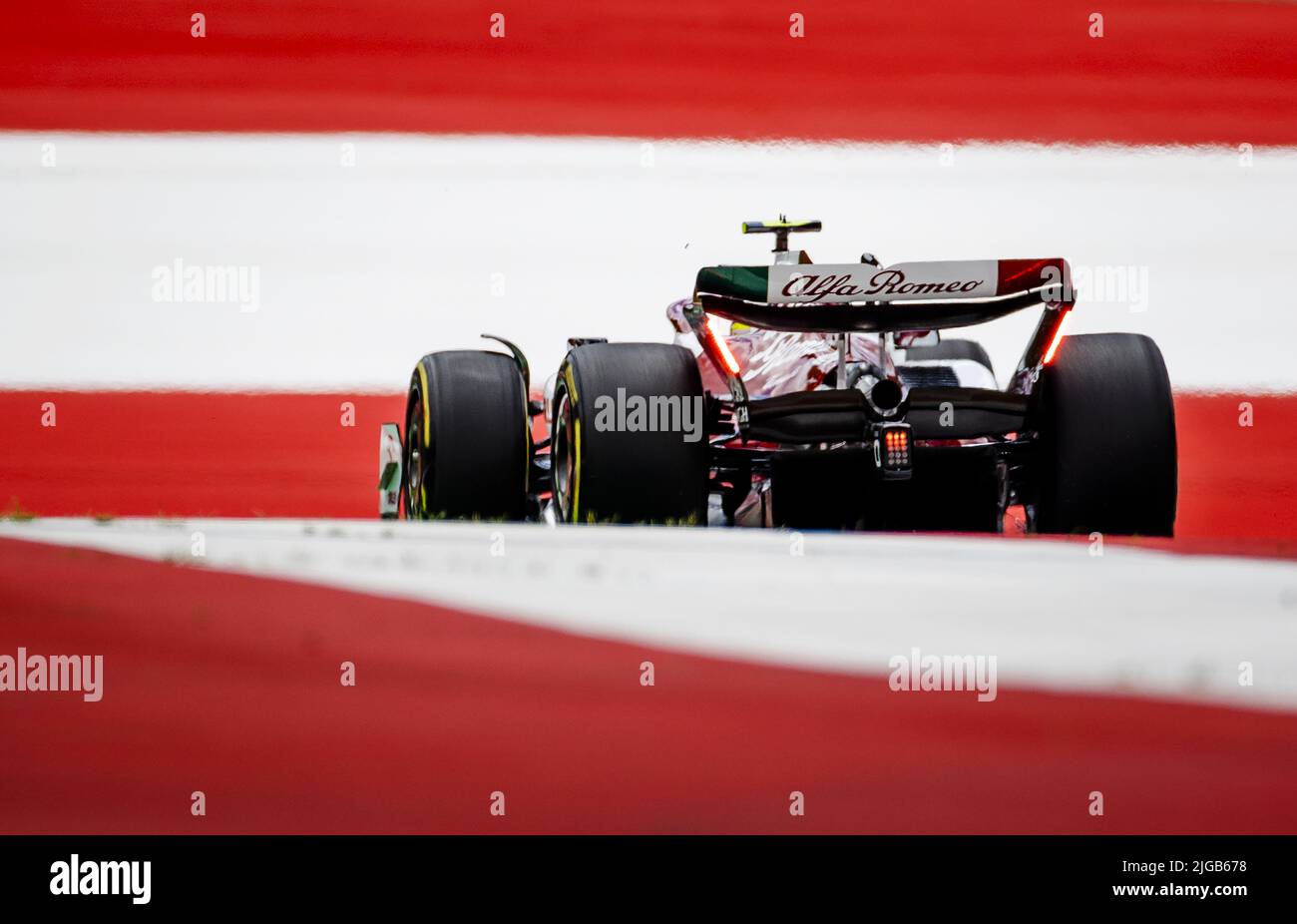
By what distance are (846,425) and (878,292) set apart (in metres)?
0.32

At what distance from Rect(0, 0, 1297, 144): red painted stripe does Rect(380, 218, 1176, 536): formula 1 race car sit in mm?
2520

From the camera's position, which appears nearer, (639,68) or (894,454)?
(894,454)

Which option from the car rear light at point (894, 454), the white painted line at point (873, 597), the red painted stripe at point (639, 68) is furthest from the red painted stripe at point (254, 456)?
the white painted line at point (873, 597)

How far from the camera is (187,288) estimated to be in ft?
22.9

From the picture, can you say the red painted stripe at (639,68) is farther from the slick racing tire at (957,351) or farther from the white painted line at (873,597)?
the white painted line at (873,597)

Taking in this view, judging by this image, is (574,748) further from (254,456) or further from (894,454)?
(254,456)

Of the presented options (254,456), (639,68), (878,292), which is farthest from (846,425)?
(254,456)

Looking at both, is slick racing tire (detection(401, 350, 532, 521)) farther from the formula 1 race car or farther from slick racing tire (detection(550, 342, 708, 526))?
slick racing tire (detection(550, 342, 708, 526))

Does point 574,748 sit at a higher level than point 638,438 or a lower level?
lower

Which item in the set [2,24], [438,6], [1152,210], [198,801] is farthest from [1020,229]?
[198,801]

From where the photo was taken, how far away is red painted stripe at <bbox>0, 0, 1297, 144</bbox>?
692 centimetres

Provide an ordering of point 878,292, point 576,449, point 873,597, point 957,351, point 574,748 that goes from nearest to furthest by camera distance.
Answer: point 574,748 → point 873,597 → point 878,292 → point 576,449 → point 957,351

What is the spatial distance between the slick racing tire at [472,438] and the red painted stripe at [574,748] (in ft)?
5.26

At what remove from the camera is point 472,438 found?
4.74 m
